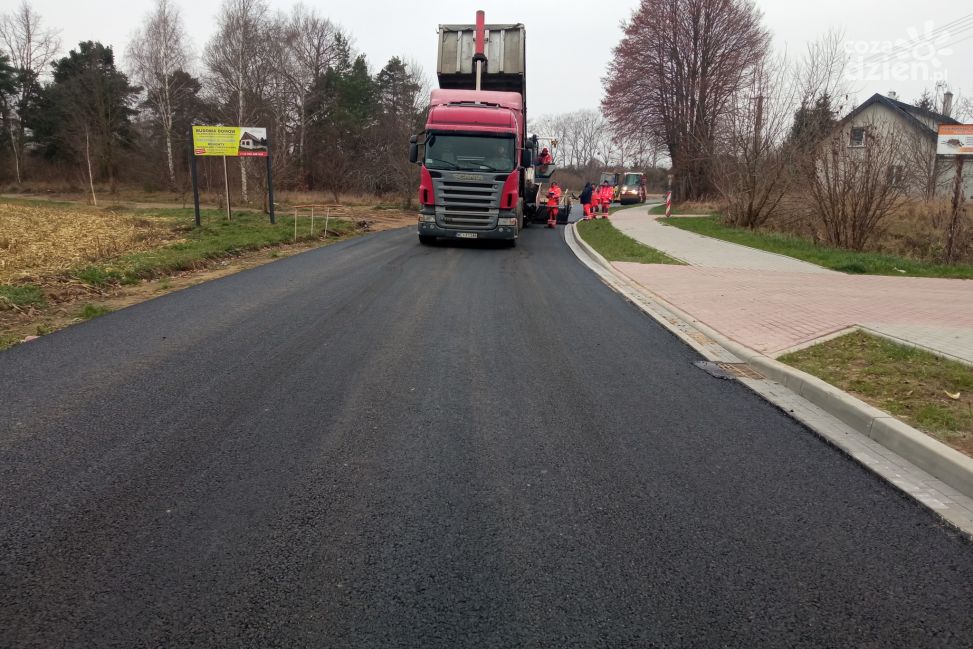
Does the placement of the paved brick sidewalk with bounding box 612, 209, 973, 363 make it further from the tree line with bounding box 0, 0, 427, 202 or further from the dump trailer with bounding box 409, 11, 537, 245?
the tree line with bounding box 0, 0, 427, 202

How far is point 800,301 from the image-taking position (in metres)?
9.31

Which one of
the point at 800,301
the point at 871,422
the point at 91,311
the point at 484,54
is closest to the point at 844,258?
the point at 800,301

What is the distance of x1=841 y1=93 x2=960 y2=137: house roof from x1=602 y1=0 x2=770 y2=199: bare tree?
6928 millimetres

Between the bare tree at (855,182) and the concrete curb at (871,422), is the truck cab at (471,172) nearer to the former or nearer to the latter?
the bare tree at (855,182)

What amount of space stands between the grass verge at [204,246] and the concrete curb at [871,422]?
9199 mm

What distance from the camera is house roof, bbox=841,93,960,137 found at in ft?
77.6

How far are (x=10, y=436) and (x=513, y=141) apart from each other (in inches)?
544

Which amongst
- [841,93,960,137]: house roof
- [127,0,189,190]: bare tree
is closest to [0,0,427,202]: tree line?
[127,0,189,190]: bare tree

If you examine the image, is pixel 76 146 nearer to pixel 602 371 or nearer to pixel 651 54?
pixel 651 54

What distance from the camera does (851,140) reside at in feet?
51.3

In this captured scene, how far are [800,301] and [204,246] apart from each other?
12466mm

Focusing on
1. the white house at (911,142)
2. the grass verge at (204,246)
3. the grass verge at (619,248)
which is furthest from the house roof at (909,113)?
the grass verge at (204,246)

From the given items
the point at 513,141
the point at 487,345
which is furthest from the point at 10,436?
the point at 513,141

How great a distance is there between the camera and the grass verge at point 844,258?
496 inches
